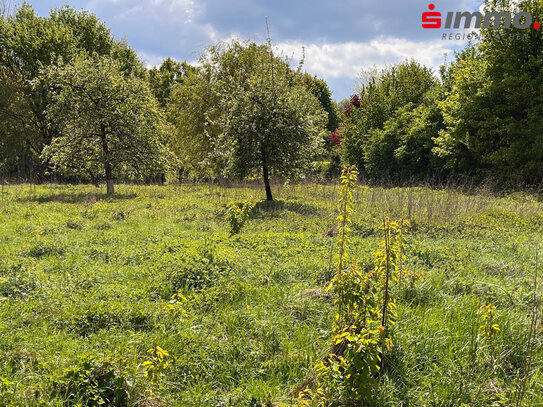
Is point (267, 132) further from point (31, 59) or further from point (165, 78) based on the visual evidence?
point (165, 78)

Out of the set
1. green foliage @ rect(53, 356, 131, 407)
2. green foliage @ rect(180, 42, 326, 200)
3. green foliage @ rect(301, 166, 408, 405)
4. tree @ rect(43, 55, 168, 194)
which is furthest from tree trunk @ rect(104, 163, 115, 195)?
green foliage @ rect(301, 166, 408, 405)

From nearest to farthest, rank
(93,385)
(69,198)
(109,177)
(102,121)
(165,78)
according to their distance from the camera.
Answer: (93,385) < (69,198) < (102,121) < (109,177) < (165,78)

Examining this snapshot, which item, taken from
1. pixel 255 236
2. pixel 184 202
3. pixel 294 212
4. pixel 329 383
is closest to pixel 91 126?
pixel 184 202

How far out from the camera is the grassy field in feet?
9.84

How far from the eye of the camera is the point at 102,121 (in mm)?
16484

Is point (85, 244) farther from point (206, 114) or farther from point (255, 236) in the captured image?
point (206, 114)

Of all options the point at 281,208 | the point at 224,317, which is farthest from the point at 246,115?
the point at 224,317

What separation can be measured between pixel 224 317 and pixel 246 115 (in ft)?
37.1

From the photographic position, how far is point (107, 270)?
572 cm

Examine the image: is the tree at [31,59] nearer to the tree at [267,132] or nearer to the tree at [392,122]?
the tree at [267,132]

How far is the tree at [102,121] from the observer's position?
16.3 m

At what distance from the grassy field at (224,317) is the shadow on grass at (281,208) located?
338cm

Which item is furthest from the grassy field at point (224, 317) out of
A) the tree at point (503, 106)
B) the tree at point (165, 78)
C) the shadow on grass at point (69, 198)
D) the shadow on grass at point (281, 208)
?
the tree at point (165, 78)

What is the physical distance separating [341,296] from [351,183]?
107 centimetres
